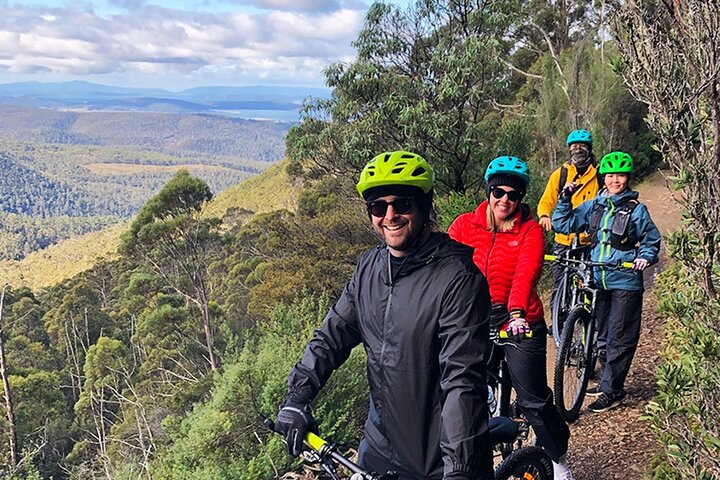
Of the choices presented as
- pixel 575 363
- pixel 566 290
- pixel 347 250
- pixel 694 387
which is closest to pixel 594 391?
pixel 575 363

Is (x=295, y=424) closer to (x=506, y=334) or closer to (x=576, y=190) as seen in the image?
(x=506, y=334)

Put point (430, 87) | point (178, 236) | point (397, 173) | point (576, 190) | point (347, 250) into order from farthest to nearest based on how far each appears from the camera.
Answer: point (178, 236) → point (347, 250) → point (430, 87) → point (576, 190) → point (397, 173)

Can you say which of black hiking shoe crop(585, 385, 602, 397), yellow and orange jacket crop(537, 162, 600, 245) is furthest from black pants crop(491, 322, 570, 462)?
yellow and orange jacket crop(537, 162, 600, 245)

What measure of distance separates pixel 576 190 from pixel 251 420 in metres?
5.18

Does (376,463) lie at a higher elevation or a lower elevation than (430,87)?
lower

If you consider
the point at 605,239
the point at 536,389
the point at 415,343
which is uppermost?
the point at 415,343

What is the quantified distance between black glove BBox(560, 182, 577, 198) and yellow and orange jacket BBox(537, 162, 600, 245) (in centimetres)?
5

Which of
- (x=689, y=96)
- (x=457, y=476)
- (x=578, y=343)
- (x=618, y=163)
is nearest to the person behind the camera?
(x=457, y=476)

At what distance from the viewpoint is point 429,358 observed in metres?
1.83

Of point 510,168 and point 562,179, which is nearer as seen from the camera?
point 510,168

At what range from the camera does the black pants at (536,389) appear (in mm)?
3020

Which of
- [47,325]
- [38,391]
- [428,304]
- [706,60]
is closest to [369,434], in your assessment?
[428,304]

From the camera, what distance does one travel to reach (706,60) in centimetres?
206

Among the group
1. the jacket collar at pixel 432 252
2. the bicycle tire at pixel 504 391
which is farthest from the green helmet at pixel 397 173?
the bicycle tire at pixel 504 391
